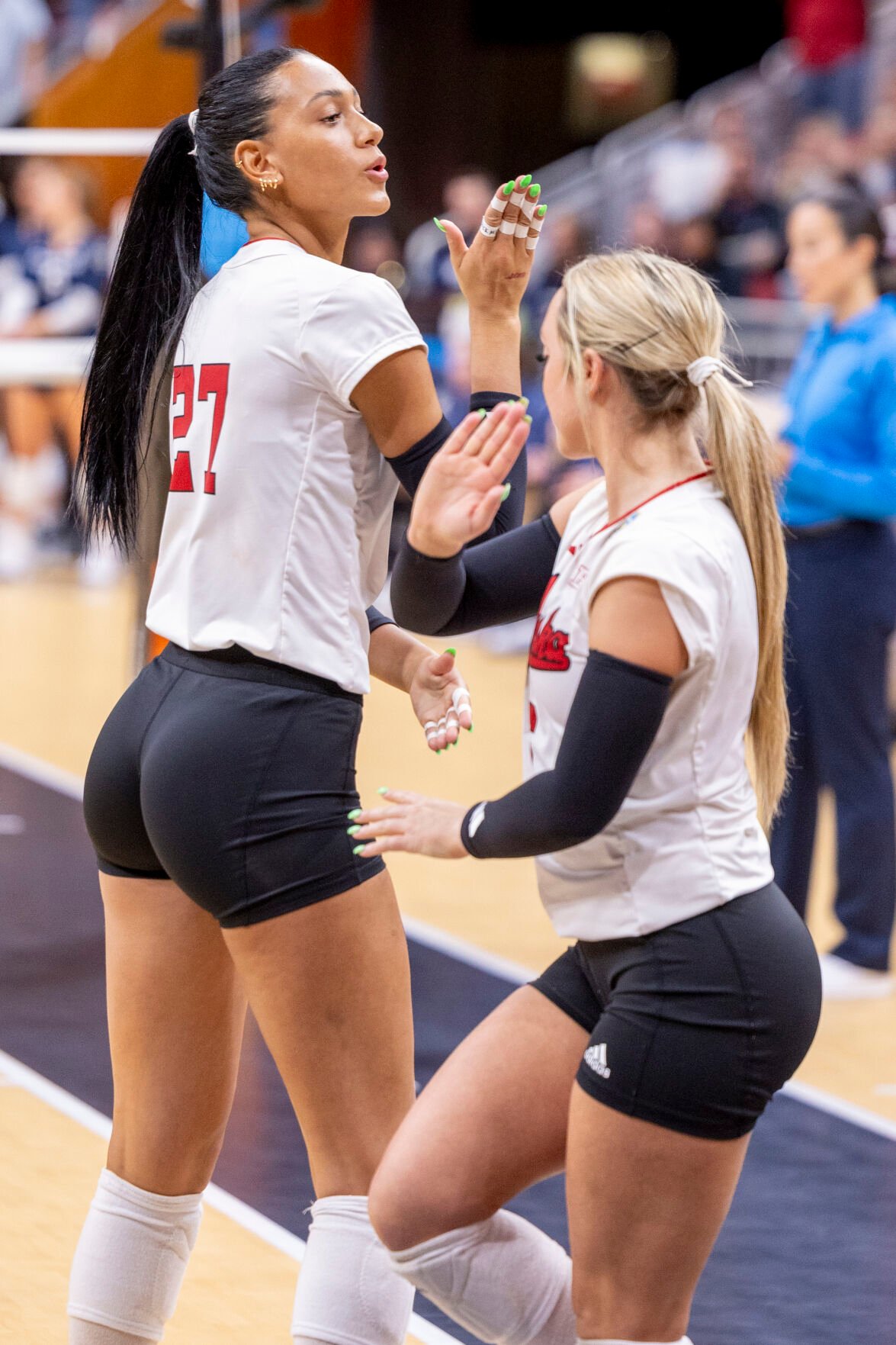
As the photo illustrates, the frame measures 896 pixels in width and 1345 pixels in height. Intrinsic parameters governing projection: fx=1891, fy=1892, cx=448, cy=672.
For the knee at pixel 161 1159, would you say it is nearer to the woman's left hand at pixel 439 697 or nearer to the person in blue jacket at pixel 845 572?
the woman's left hand at pixel 439 697

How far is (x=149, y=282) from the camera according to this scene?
244 cm

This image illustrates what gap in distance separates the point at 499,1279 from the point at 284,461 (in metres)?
0.99

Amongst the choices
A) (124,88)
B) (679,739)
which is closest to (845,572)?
(679,739)

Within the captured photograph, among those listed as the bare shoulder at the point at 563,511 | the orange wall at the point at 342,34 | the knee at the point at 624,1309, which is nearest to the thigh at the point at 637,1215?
the knee at the point at 624,1309

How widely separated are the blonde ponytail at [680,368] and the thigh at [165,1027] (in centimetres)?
81

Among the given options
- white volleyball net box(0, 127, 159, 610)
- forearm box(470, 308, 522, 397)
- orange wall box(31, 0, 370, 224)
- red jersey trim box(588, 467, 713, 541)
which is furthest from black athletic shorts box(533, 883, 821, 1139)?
orange wall box(31, 0, 370, 224)

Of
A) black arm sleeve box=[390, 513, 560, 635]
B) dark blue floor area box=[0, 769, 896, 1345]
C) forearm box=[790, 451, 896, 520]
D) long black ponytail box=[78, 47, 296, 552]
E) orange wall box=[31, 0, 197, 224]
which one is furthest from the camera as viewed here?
orange wall box=[31, 0, 197, 224]

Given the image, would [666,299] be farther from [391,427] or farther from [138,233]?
[138,233]

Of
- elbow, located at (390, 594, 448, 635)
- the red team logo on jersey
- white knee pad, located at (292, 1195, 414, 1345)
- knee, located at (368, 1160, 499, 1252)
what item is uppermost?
the red team logo on jersey

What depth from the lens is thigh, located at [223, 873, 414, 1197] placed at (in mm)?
2246

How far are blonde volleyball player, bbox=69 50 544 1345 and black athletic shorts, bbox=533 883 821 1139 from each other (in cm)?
33

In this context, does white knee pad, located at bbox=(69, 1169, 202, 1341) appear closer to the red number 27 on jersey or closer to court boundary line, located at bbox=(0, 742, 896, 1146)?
court boundary line, located at bbox=(0, 742, 896, 1146)

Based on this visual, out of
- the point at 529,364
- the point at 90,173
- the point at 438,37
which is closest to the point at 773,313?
the point at 529,364

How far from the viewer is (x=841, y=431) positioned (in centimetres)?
484
